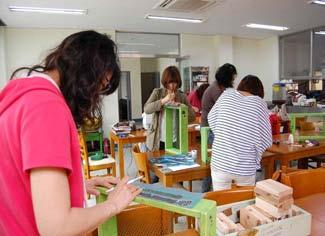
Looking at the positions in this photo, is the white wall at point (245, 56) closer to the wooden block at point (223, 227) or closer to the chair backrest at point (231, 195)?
the chair backrest at point (231, 195)

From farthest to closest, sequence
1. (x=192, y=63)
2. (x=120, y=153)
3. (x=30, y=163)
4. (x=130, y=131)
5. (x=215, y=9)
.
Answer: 1. (x=192, y=63)
2. (x=215, y=9)
3. (x=130, y=131)
4. (x=120, y=153)
5. (x=30, y=163)

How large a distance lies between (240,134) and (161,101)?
97 cm

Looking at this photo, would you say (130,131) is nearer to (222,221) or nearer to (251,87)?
(251,87)

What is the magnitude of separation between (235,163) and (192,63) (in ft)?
16.7

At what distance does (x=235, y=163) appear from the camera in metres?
2.01

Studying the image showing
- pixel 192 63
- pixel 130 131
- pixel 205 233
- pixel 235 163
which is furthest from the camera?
pixel 192 63

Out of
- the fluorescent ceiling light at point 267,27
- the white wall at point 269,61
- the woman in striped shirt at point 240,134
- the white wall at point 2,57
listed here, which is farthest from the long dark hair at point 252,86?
the white wall at point 269,61

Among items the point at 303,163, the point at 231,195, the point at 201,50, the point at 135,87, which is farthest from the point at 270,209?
the point at 135,87

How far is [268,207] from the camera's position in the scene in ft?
3.76

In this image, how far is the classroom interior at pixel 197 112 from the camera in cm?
112

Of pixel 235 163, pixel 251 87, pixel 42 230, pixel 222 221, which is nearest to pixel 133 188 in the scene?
pixel 42 230

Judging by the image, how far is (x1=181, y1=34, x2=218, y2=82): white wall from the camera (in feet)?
22.0

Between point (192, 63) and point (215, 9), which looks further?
point (192, 63)

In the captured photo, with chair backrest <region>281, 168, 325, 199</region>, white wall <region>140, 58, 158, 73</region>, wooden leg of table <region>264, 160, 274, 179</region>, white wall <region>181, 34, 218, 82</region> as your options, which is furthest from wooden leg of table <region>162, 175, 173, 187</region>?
→ white wall <region>140, 58, 158, 73</region>
